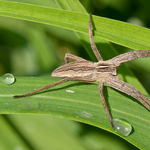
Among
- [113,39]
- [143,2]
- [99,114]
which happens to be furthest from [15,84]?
[143,2]

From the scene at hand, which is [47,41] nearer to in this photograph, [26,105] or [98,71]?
[98,71]

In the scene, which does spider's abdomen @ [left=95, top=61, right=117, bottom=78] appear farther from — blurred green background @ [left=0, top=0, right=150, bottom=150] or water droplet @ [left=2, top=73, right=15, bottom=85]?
water droplet @ [left=2, top=73, right=15, bottom=85]

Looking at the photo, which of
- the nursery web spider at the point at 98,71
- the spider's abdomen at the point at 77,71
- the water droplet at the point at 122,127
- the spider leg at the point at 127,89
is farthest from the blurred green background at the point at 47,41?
the water droplet at the point at 122,127

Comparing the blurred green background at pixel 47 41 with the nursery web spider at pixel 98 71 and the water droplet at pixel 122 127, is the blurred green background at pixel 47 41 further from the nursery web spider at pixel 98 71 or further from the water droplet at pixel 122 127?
the water droplet at pixel 122 127

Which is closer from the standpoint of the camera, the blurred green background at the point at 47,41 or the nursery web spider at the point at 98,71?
the nursery web spider at the point at 98,71

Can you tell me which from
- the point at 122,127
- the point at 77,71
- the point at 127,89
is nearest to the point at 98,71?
the point at 77,71
